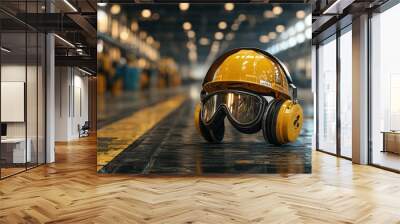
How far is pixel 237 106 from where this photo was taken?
6.28m

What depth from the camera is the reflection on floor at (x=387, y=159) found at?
6969 mm

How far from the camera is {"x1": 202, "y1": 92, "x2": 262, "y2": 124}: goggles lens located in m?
6.26

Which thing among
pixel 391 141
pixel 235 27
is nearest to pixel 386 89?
pixel 391 141

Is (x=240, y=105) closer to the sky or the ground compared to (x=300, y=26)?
closer to the ground

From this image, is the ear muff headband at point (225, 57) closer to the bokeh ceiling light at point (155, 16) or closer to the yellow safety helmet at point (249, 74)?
the yellow safety helmet at point (249, 74)

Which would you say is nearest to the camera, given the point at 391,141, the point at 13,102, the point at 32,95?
the point at 13,102

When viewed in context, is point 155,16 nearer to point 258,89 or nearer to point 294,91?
point 258,89

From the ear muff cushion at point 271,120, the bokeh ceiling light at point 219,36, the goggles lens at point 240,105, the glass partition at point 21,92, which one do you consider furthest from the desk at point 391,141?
the glass partition at point 21,92

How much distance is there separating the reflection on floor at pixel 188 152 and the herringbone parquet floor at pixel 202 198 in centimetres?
18

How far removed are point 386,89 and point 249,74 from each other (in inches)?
108

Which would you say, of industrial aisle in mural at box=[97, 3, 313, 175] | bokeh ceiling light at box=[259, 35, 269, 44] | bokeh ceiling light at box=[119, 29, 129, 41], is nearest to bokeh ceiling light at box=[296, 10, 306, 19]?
industrial aisle in mural at box=[97, 3, 313, 175]

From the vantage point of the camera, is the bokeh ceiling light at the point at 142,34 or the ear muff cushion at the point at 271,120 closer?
the ear muff cushion at the point at 271,120

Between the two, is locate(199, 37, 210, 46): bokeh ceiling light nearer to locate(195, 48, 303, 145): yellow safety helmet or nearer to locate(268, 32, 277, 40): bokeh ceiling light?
locate(195, 48, 303, 145): yellow safety helmet

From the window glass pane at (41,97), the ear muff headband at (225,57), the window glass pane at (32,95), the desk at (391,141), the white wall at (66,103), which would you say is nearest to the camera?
the ear muff headband at (225,57)
